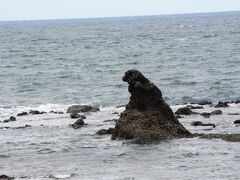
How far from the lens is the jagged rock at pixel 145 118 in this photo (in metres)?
25.5

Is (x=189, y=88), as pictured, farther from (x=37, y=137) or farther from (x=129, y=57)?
(x=129, y=57)

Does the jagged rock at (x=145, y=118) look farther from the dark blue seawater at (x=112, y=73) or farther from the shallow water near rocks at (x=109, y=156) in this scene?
the dark blue seawater at (x=112, y=73)

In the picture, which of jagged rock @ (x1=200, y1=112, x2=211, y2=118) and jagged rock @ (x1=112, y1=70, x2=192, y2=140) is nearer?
jagged rock @ (x1=112, y1=70, x2=192, y2=140)

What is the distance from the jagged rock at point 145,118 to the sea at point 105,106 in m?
0.74

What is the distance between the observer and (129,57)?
94.1 meters

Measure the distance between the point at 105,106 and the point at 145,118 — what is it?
1989 centimetres

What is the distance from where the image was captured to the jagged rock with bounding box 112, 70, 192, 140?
25.5 m

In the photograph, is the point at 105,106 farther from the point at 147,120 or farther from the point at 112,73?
the point at 112,73

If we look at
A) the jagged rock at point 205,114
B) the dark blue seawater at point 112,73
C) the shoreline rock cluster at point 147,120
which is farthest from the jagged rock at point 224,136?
the dark blue seawater at point 112,73

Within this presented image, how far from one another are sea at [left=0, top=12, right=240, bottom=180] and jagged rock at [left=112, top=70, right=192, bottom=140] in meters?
0.74

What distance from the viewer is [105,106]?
45.8m

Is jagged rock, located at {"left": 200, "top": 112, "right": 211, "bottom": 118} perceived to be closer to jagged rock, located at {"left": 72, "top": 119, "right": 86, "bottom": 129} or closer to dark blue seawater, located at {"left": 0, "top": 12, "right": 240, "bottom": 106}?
jagged rock, located at {"left": 72, "top": 119, "right": 86, "bottom": 129}

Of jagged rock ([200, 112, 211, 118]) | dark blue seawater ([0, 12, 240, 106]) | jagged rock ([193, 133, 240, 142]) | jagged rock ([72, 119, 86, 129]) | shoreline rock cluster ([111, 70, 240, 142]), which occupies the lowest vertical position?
dark blue seawater ([0, 12, 240, 106])

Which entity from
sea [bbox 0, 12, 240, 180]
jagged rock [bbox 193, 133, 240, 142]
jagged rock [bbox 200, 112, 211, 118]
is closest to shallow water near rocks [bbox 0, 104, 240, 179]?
sea [bbox 0, 12, 240, 180]
